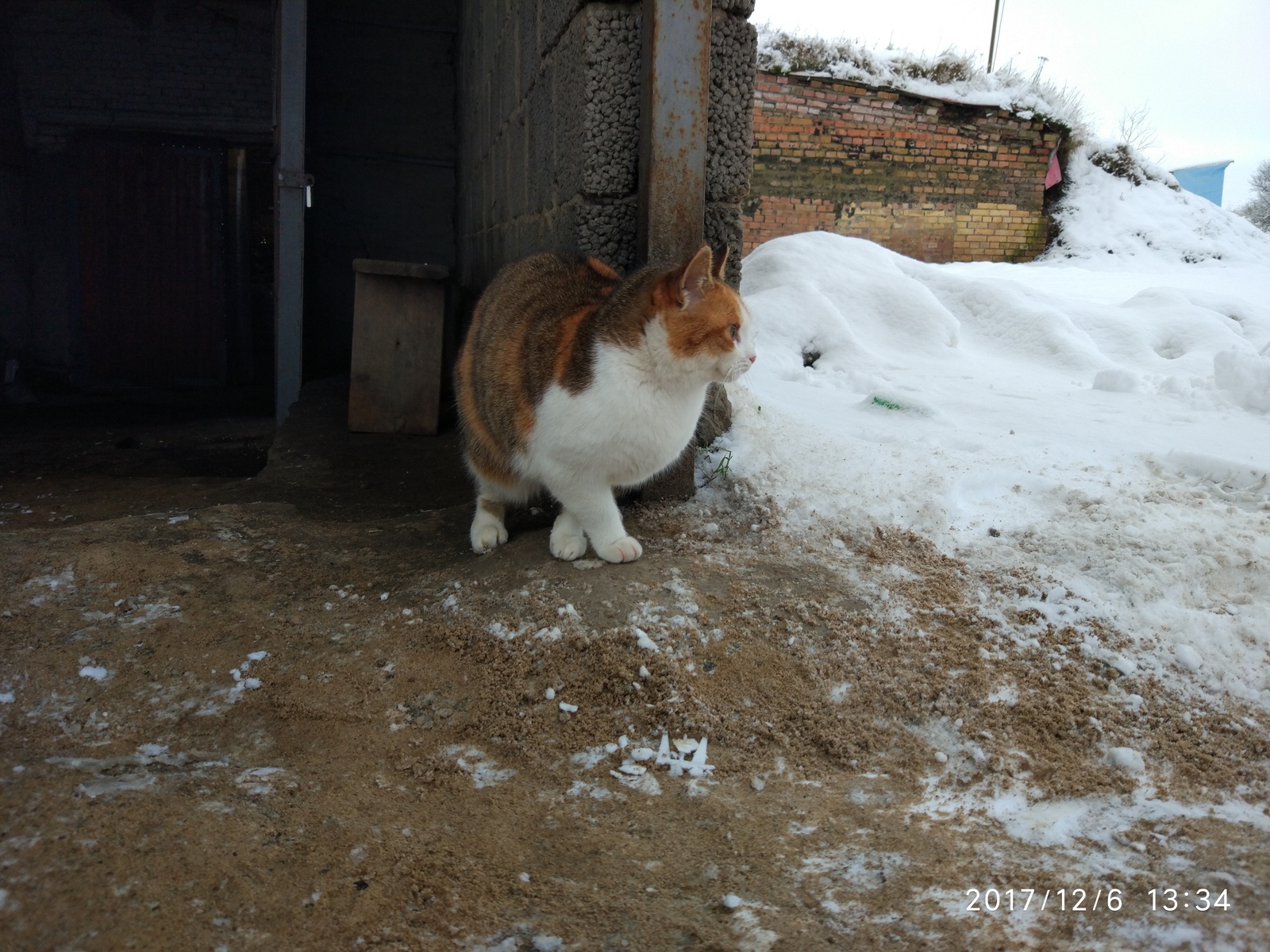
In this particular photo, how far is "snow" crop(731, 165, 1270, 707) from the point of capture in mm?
2176

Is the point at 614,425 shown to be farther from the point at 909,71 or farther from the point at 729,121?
the point at 909,71

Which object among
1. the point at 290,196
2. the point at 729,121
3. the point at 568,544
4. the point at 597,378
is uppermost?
the point at 729,121

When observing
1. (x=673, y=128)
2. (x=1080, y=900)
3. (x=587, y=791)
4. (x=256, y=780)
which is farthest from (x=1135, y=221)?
(x=256, y=780)

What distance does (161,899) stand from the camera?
50.6 inches

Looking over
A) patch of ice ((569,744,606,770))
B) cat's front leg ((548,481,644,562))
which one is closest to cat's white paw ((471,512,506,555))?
cat's front leg ((548,481,644,562))

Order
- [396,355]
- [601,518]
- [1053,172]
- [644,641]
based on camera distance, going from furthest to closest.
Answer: [1053,172] → [396,355] → [601,518] → [644,641]

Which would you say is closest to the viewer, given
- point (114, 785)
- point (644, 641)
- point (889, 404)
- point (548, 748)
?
point (114, 785)

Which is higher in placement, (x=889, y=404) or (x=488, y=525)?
(x=889, y=404)

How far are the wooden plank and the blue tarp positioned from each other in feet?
58.1

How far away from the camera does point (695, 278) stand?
2109mm

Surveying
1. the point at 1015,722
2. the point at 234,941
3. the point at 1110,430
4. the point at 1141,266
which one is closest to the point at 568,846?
the point at 234,941

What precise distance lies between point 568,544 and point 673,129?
1.35 meters

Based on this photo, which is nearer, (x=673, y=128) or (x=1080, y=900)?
(x=1080, y=900)

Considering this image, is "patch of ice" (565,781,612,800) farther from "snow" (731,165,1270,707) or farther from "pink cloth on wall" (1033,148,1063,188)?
"pink cloth on wall" (1033,148,1063,188)
